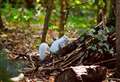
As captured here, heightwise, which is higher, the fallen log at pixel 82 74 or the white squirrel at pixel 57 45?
the fallen log at pixel 82 74

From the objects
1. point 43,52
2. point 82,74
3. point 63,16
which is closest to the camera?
point 82,74

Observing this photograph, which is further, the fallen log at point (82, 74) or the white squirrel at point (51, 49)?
the white squirrel at point (51, 49)

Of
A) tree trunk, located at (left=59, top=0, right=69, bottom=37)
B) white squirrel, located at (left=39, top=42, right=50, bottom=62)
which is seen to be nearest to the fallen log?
white squirrel, located at (left=39, top=42, right=50, bottom=62)

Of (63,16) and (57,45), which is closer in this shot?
(57,45)

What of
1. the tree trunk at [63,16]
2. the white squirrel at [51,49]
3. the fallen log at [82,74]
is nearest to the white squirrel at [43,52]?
the white squirrel at [51,49]

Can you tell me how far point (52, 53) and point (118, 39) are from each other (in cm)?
116

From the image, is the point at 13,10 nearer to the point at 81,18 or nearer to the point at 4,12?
the point at 4,12

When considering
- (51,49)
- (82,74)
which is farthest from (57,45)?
(82,74)

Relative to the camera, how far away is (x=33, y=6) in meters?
11.3

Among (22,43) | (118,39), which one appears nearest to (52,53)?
(118,39)

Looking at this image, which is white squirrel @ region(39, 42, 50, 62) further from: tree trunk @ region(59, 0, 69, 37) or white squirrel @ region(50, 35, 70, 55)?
tree trunk @ region(59, 0, 69, 37)

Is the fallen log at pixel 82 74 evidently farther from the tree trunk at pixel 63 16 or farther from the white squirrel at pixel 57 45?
the tree trunk at pixel 63 16

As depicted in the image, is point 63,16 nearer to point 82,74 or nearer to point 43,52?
point 43,52

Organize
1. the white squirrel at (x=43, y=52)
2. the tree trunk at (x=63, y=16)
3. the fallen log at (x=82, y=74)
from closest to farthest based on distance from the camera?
1. the fallen log at (x=82, y=74)
2. the white squirrel at (x=43, y=52)
3. the tree trunk at (x=63, y=16)
